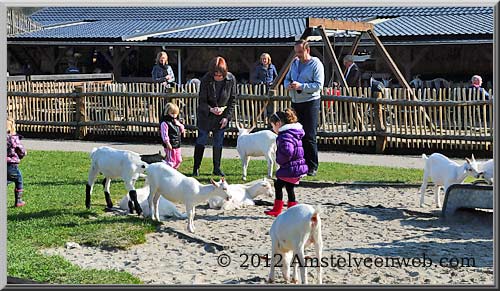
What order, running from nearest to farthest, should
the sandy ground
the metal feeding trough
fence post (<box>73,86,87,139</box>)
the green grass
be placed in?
the sandy ground → the green grass → the metal feeding trough → fence post (<box>73,86,87,139</box>)

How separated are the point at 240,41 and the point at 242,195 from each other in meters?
16.2

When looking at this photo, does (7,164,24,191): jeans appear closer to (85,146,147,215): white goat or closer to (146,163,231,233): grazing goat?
(85,146,147,215): white goat

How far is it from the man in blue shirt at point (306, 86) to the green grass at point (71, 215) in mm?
768

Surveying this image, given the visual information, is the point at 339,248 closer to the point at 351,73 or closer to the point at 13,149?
the point at 13,149

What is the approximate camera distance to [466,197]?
10211 mm

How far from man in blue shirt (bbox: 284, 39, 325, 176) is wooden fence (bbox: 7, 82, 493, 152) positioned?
4.93 m

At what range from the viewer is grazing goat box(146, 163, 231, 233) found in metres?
9.46

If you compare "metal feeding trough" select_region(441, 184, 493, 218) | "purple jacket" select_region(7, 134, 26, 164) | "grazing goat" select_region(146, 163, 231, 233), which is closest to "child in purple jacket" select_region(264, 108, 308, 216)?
"grazing goat" select_region(146, 163, 231, 233)

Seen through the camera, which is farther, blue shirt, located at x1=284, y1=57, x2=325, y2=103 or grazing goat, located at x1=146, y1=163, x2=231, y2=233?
blue shirt, located at x1=284, y1=57, x2=325, y2=103

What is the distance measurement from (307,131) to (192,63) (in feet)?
58.3

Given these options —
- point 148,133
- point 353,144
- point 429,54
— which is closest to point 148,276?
point 353,144

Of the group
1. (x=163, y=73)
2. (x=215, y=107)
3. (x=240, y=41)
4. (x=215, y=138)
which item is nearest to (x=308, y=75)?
(x=215, y=107)

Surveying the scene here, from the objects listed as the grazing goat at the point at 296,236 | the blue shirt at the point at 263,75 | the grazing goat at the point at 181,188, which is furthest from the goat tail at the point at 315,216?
the blue shirt at the point at 263,75

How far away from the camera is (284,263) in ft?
24.4
